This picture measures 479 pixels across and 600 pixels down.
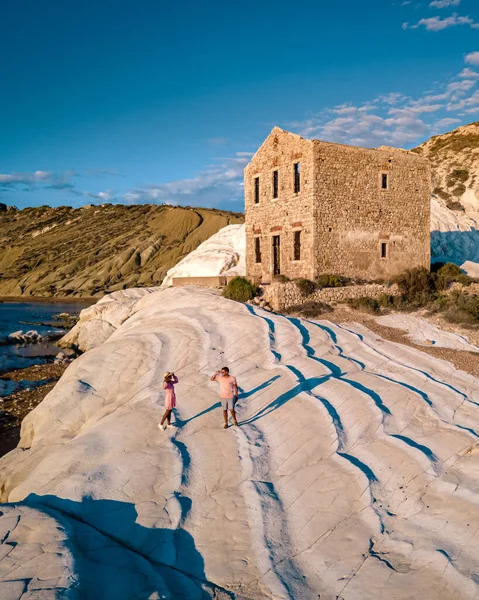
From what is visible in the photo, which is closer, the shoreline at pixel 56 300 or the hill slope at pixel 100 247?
the shoreline at pixel 56 300

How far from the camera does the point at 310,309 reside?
20.0m

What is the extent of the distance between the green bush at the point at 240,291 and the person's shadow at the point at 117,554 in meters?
14.2

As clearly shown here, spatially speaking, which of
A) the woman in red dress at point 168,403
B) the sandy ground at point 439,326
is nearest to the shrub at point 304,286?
the sandy ground at point 439,326

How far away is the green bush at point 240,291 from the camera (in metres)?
21.1

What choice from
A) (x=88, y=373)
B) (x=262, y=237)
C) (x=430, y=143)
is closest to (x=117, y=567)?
(x=88, y=373)

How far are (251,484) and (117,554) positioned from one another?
8.16 ft

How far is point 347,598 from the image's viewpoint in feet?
18.2

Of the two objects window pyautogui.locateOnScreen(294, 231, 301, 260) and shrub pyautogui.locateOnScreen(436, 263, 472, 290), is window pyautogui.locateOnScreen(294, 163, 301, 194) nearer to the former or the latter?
window pyautogui.locateOnScreen(294, 231, 301, 260)

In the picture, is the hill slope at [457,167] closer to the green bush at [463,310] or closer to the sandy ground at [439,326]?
the green bush at [463,310]

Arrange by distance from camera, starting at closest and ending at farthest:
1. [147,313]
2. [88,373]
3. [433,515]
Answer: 1. [433,515]
2. [88,373]
3. [147,313]

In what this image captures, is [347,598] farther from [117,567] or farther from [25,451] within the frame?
[25,451]

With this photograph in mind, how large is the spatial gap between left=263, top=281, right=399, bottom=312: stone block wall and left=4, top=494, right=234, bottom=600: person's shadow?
1389cm

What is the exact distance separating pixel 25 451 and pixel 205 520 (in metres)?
6.38

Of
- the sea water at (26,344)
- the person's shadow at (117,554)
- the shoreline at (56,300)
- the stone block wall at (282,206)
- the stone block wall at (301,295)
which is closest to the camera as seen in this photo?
the person's shadow at (117,554)
